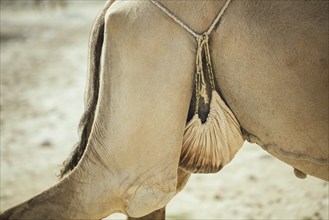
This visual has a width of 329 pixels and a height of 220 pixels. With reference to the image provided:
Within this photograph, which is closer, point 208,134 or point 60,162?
point 208,134

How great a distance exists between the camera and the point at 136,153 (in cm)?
135

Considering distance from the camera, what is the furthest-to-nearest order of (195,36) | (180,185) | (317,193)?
(317,193)
(180,185)
(195,36)

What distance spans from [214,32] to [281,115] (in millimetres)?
411

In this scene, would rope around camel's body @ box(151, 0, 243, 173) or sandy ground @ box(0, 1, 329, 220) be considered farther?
sandy ground @ box(0, 1, 329, 220)

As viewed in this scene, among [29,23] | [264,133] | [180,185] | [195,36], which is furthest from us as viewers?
[29,23]

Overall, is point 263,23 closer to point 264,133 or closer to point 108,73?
point 264,133

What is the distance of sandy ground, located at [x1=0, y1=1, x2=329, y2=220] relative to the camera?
2723 mm

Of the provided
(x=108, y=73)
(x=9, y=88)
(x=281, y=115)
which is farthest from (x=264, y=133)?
(x=9, y=88)

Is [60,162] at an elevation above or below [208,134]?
below

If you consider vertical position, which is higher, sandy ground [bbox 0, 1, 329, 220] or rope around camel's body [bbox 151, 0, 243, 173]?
rope around camel's body [bbox 151, 0, 243, 173]

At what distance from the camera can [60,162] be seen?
11.4ft

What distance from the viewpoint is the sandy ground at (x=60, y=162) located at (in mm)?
2723

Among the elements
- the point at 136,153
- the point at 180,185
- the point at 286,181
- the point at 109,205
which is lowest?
the point at 286,181

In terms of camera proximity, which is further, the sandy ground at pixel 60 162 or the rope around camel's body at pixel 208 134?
the sandy ground at pixel 60 162
